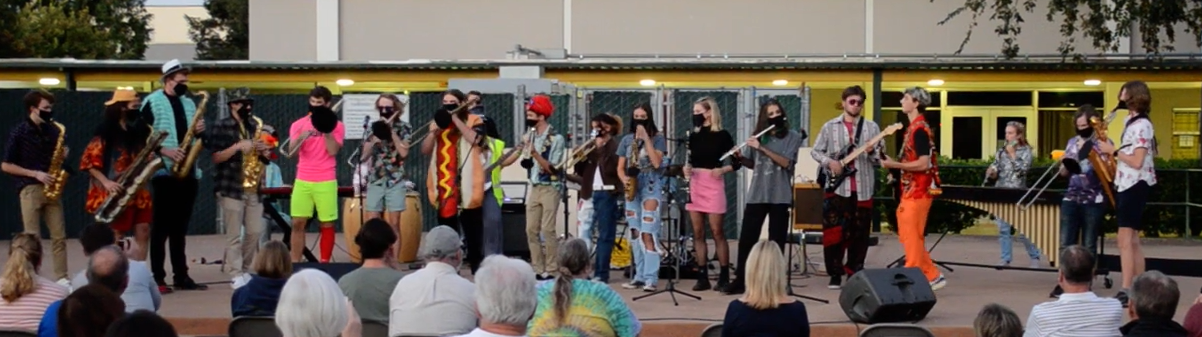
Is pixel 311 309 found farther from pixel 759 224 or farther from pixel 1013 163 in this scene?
pixel 1013 163

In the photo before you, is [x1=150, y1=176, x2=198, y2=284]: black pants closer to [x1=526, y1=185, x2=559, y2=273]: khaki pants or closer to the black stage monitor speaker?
[x1=526, y1=185, x2=559, y2=273]: khaki pants

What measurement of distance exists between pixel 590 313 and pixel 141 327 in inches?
108

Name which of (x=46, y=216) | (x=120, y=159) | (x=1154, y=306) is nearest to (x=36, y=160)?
(x=46, y=216)

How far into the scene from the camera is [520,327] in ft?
19.9

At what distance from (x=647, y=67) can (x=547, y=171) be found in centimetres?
Result: 874

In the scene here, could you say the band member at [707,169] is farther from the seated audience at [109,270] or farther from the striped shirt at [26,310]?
the striped shirt at [26,310]

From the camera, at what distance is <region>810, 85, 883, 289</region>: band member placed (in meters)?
12.3

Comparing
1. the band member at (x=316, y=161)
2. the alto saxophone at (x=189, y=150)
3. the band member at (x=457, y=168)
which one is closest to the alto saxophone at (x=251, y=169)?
the band member at (x=316, y=161)

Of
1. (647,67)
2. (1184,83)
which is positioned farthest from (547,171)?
(1184,83)

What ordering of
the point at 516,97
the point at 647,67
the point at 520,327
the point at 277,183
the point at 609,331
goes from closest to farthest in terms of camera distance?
the point at 520,327 < the point at 609,331 < the point at 277,183 < the point at 516,97 < the point at 647,67

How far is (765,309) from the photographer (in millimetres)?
7277

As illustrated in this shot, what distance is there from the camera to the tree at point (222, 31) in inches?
1982

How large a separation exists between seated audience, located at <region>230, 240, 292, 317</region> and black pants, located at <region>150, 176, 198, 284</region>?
450 cm

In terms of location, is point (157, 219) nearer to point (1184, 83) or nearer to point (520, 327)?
point (520, 327)
